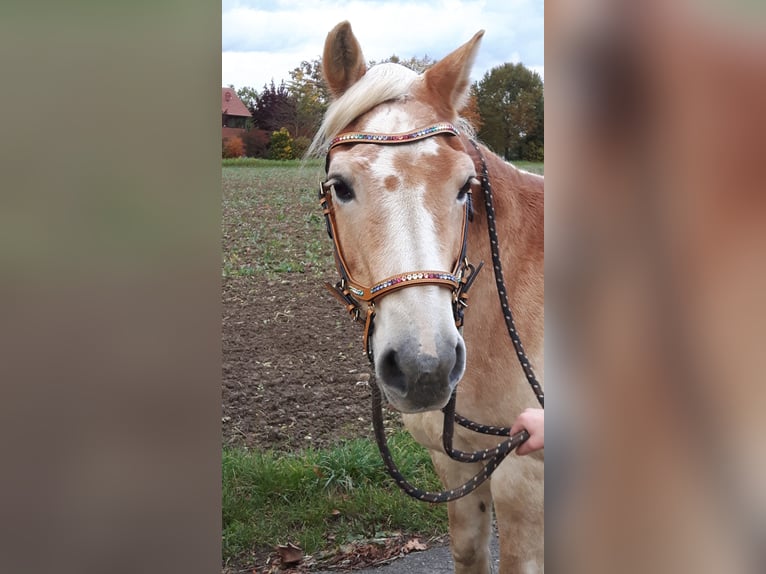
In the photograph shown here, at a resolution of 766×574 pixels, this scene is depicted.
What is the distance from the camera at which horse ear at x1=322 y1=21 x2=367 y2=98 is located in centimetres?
184

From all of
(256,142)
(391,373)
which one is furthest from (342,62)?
(256,142)

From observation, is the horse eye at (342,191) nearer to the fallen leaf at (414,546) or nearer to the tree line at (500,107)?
the tree line at (500,107)

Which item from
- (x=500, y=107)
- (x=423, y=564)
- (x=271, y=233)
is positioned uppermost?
(x=500, y=107)

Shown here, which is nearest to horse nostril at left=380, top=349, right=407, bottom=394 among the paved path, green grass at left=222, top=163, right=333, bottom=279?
the paved path

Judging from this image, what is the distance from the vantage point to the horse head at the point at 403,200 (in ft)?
4.74

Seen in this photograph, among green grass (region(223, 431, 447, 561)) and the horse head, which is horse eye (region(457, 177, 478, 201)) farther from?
green grass (region(223, 431, 447, 561))

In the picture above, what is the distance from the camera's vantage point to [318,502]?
324 cm

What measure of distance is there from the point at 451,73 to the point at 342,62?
0.33m

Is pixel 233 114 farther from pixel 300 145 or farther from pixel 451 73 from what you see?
pixel 451 73
